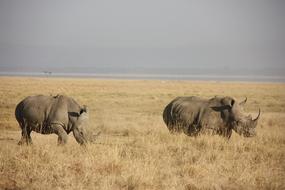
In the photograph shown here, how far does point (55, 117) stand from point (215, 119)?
4.39 m

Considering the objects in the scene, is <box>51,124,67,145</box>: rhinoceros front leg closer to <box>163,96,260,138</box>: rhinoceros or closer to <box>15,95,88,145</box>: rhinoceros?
<box>15,95,88,145</box>: rhinoceros

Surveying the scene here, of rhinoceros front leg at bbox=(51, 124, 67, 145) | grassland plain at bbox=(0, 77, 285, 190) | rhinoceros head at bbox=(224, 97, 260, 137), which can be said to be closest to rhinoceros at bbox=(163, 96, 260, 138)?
rhinoceros head at bbox=(224, 97, 260, 137)

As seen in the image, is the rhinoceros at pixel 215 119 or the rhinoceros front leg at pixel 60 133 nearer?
the rhinoceros front leg at pixel 60 133

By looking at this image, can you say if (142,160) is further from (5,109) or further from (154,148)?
(5,109)

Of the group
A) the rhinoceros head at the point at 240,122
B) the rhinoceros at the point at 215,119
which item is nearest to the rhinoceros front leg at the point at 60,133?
the rhinoceros at the point at 215,119

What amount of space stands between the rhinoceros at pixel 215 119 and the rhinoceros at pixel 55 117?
299 centimetres

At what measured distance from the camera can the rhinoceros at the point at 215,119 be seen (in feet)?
46.3

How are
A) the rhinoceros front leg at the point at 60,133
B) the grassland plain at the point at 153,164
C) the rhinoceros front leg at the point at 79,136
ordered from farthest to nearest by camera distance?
1. the rhinoceros front leg at the point at 79,136
2. the rhinoceros front leg at the point at 60,133
3. the grassland plain at the point at 153,164

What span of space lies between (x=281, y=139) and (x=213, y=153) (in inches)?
143

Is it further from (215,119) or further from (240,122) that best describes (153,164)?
(240,122)

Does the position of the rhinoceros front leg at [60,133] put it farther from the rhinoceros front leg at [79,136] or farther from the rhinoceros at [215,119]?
the rhinoceros at [215,119]

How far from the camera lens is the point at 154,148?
39.8 feet

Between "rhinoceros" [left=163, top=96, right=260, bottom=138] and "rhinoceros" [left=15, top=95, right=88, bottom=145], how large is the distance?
2992mm

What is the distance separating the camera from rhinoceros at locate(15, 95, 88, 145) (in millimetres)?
12680
